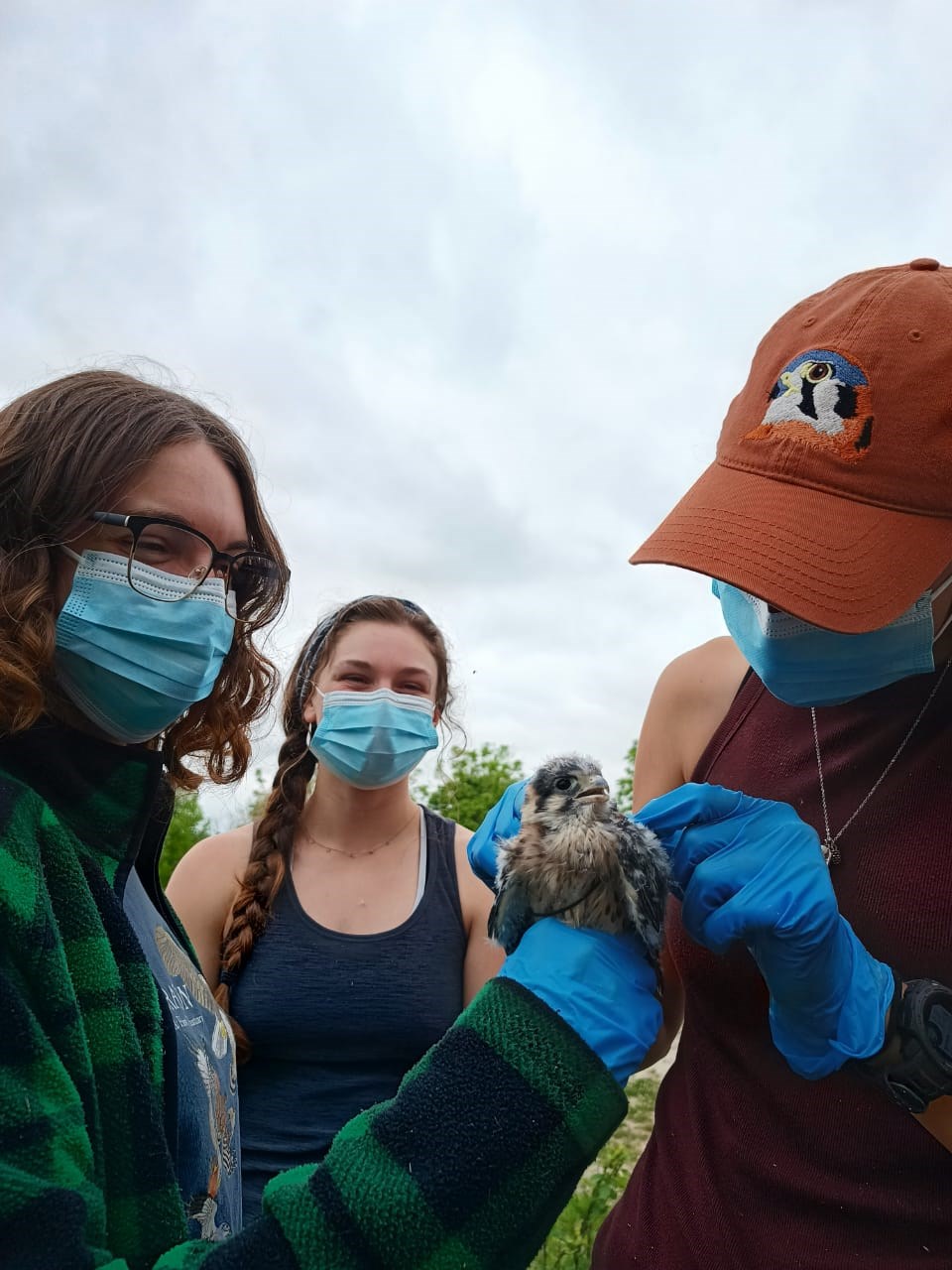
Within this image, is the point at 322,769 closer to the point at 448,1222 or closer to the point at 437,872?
the point at 437,872

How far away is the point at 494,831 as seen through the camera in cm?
214

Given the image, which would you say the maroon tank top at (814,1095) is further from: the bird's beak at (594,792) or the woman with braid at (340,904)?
the woman with braid at (340,904)

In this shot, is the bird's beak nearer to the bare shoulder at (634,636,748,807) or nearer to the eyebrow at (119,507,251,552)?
the bare shoulder at (634,636,748,807)

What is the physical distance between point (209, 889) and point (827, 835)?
7.54 feet

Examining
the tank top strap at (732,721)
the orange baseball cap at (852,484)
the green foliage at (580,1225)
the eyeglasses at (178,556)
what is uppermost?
the orange baseball cap at (852,484)

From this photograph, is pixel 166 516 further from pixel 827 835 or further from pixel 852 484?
pixel 827 835

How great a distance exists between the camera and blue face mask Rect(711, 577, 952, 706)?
1755 mm

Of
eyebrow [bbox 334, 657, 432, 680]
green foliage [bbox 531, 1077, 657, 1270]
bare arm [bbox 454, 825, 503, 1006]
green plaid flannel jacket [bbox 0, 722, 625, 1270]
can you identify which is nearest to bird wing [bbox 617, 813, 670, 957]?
green plaid flannel jacket [bbox 0, 722, 625, 1270]

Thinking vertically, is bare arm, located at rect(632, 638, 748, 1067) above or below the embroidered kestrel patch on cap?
below

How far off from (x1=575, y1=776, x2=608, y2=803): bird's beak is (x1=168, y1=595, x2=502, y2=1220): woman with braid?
123 cm

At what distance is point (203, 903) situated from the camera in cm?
316

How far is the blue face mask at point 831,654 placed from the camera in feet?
5.76

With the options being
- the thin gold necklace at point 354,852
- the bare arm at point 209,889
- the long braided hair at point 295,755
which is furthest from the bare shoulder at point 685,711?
the bare arm at point 209,889

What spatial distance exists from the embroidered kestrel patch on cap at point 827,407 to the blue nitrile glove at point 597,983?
3.42ft
